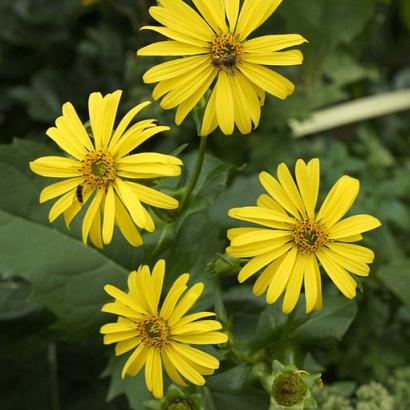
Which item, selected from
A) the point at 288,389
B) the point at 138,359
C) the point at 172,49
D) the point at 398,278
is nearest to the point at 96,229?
the point at 138,359

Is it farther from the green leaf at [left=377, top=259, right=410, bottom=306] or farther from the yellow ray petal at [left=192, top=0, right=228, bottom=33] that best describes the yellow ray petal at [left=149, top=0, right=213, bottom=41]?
the green leaf at [left=377, top=259, right=410, bottom=306]

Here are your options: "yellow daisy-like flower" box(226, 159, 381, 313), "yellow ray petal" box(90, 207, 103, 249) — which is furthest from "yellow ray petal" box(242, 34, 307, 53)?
"yellow ray petal" box(90, 207, 103, 249)

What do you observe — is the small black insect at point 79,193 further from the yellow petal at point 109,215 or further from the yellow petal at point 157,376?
the yellow petal at point 157,376

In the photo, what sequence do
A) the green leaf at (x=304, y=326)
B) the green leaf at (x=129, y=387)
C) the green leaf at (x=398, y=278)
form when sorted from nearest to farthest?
1. the green leaf at (x=304, y=326)
2. the green leaf at (x=129, y=387)
3. the green leaf at (x=398, y=278)

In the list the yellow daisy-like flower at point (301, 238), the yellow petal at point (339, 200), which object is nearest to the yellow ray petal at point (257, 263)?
the yellow daisy-like flower at point (301, 238)

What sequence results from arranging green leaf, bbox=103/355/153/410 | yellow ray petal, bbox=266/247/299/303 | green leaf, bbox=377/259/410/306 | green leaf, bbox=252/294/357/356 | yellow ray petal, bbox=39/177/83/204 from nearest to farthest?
yellow ray petal, bbox=266/247/299/303 → yellow ray petal, bbox=39/177/83/204 → green leaf, bbox=252/294/357/356 → green leaf, bbox=103/355/153/410 → green leaf, bbox=377/259/410/306

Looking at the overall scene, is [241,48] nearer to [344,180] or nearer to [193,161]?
[344,180]

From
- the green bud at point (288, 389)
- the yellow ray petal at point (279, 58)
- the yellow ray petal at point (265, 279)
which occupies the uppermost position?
the yellow ray petal at point (279, 58)
